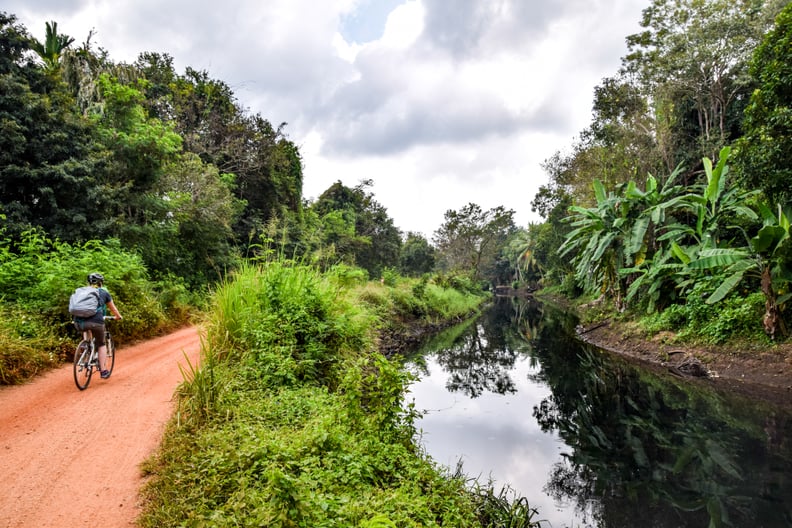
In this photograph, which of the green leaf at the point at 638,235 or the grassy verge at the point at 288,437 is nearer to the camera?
the grassy verge at the point at 288,437

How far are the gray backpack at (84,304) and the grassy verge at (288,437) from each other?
4.66 feet

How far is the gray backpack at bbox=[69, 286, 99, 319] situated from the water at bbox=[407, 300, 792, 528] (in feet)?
14.2

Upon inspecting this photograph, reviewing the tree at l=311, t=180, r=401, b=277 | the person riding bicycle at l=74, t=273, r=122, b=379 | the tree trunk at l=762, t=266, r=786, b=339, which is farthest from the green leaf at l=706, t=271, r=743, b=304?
the tree at l=311, t=180, r=401, b=277

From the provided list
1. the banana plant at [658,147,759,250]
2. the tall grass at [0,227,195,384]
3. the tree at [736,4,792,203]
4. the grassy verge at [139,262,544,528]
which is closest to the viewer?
the grassy verge at [139,262,544,528]

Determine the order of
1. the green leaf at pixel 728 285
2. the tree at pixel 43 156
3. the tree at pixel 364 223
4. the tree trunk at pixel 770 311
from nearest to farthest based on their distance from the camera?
the tree trunk at pixel 770 311 → the green leaf at pixel 728 285 → the tree at pixel 43 156 → the tree at pixel 364 223

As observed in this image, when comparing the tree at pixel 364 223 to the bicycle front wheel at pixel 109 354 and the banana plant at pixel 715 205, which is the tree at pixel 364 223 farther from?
the bicycle front wheel at pixel 109 354

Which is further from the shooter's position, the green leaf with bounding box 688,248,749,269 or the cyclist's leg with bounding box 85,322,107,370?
the green leaf with bounding box 688,248,749,269

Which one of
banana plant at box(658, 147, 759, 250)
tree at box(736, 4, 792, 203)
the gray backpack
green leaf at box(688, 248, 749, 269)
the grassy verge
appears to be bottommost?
the grassy verge

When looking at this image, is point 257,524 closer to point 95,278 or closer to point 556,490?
point 556,490

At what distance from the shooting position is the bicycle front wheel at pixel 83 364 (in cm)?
487

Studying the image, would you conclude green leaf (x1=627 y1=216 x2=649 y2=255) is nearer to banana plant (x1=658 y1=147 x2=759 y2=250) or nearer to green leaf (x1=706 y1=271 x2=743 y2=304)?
banana plant (x1=658 y1=147 x2=759 y2=250)

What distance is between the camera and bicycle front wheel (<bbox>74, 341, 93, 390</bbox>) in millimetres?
4871

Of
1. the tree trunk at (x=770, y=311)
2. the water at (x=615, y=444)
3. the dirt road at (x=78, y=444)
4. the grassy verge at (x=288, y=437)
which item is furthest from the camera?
the tree trunk at (x=770, y=311)

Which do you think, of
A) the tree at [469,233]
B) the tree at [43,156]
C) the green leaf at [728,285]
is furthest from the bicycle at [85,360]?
the tree at [469,233]
